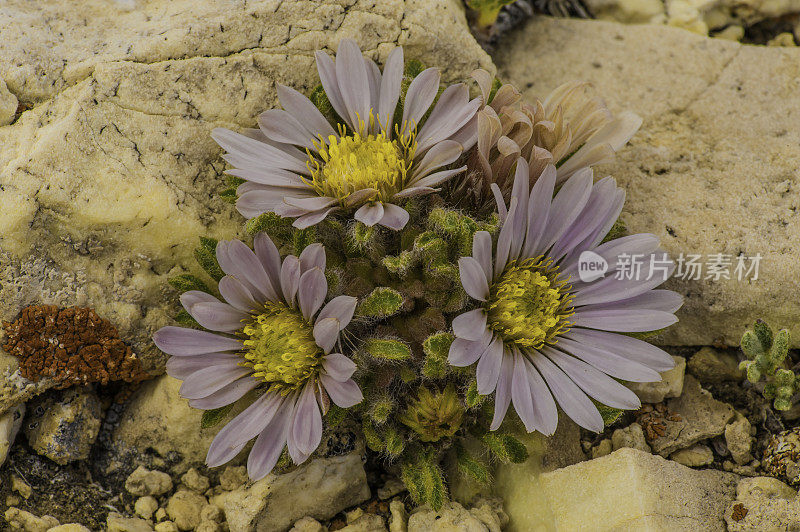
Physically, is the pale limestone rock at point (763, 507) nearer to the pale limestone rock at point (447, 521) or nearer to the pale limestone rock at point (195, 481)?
the pale limestone rock at point (447, 521)

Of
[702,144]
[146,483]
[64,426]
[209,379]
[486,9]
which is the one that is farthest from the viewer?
[486,9]

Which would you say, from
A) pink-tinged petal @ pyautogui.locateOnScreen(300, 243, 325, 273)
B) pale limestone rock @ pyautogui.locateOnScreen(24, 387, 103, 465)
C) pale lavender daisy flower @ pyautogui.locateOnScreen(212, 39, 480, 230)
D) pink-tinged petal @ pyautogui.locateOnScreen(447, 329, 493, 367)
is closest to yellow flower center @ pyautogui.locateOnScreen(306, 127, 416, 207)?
pale lavender daisy flower @ pyautogui.locateOnScreen(212, 39, 480, 230)

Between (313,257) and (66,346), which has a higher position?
(313,257)

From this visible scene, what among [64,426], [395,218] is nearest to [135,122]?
[395,218]

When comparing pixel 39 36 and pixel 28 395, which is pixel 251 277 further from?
pixel 39 36

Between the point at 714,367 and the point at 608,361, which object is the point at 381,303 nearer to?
the point at 608,361

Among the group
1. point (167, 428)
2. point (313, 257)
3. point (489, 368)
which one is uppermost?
point (313, 257)

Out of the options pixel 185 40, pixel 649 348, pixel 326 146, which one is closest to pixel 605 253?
pixel 649 348

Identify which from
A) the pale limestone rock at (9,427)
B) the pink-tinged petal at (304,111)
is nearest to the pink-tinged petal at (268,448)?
the pale limestone rock at (9,427)
